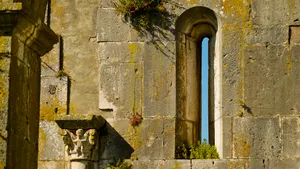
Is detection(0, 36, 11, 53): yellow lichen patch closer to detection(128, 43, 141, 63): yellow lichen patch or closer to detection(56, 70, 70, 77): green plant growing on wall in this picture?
detection(128, 43, 141, 63): yellow lichen patch

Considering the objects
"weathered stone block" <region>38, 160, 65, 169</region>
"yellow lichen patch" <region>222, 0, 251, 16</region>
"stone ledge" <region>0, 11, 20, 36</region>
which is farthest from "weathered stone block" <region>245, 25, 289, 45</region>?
"stone ledge" <region>0, 11, 20, 36</region>

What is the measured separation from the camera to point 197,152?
495 inches

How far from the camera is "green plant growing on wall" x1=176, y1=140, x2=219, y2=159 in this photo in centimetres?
1252

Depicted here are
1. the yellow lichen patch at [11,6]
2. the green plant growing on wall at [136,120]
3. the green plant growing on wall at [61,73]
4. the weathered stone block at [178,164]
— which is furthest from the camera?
the green plant growing on wall at [61,73]

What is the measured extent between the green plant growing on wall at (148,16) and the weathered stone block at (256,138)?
76.4 inches

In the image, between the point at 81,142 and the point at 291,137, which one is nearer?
the point at 291,137

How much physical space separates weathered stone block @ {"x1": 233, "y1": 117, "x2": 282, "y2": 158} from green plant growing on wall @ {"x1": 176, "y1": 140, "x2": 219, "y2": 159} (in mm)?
424

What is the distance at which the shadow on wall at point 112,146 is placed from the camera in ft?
41.4

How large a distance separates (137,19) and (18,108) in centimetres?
586

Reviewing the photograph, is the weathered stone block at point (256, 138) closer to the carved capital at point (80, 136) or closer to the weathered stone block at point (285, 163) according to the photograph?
the weathered stone block at point (285, 163)

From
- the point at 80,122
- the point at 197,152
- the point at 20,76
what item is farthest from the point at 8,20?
the point at 197,152

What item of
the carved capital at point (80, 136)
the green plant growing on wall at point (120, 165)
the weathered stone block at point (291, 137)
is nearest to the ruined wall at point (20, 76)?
the carved capital at point (80, 136)

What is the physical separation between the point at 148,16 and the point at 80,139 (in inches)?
89.5

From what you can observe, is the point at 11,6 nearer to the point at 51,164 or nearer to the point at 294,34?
the point at 51,164
